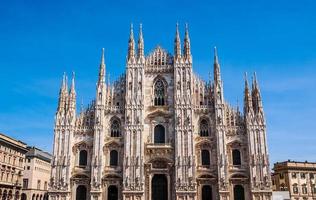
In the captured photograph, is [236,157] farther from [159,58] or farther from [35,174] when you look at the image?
[35,174]

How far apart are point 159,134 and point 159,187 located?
657 centimetres

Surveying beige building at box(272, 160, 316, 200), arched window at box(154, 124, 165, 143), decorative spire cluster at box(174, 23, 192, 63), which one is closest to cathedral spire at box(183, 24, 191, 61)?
decorative spire cluster at box(174, 23, 192, 63)

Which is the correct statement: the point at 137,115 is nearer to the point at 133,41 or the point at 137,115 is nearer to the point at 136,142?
the point at 136,142

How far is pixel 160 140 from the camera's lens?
48.3m

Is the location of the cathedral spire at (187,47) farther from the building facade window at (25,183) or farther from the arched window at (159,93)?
the building facade window at (25,183)

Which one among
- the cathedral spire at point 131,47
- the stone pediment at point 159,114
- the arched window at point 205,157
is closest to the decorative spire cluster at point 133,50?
the cathedral spire at point 131,47

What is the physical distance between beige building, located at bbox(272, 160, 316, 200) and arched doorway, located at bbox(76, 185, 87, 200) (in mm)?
37811

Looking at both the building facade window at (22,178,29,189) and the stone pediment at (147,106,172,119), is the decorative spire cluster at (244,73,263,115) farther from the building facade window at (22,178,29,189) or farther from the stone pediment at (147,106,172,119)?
the building facade window at (22,178,29,189)

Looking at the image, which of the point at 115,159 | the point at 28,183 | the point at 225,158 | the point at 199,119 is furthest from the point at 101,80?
the point at 28,183

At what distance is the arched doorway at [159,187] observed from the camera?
152 feet

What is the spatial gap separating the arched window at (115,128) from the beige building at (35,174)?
1213 inches

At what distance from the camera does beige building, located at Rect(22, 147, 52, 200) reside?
71.3 m

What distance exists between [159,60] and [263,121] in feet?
51.3

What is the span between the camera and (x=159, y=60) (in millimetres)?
51438
